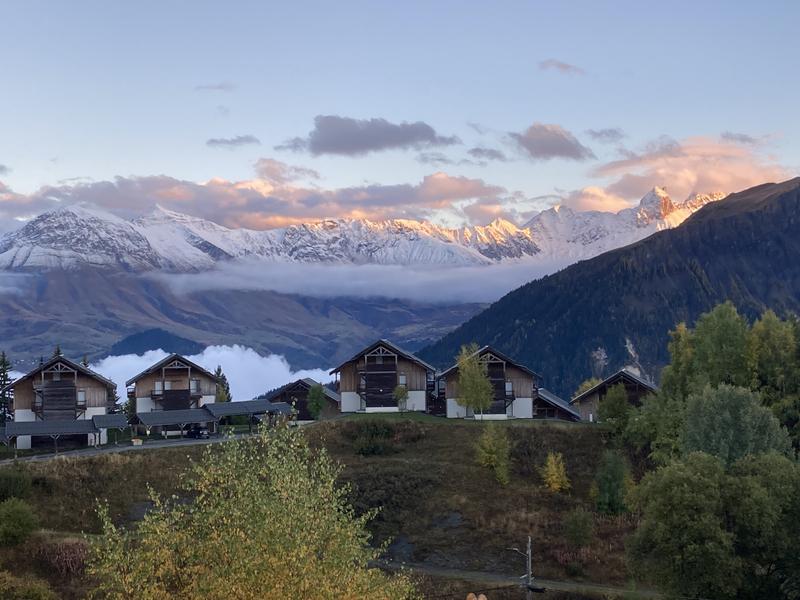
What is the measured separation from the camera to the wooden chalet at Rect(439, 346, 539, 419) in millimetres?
114250

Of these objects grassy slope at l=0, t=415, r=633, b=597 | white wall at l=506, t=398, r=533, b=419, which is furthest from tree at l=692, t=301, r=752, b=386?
white wall at l=506, t=398, r=533, b=419

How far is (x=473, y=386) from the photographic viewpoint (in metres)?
109

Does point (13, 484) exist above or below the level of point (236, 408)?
below

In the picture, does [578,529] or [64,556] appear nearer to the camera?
→ [64,556]

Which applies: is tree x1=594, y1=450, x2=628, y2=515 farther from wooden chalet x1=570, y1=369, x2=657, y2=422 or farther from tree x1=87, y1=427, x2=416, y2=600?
tree x1=87, y1=427, x2=416, y2=600

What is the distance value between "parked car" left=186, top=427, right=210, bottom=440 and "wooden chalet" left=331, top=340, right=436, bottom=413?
18.5 meters

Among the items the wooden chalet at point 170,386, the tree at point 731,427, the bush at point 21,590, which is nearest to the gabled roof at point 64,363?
the wooden chalet at point 170,386

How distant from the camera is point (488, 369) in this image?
4594 inches

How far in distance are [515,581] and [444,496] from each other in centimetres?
1533

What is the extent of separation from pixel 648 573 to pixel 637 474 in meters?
33.2

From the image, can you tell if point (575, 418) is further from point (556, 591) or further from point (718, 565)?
point (718, 565)

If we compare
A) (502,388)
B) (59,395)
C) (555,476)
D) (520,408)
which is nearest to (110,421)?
(59,395)

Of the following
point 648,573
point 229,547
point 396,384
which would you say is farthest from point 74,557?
point 396,384

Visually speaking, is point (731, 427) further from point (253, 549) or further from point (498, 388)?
point (253, 549)
